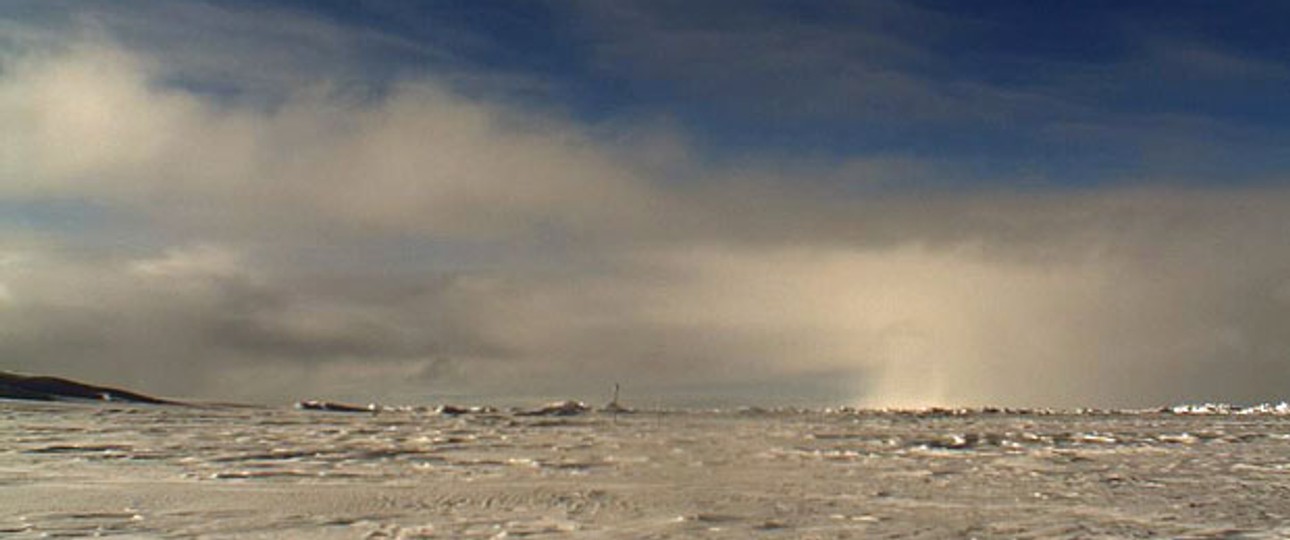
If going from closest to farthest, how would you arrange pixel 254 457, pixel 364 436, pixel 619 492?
pixel 619 492
pixel 254 457
pixel 364 436

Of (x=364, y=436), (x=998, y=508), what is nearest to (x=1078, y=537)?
(x=998, y=508)

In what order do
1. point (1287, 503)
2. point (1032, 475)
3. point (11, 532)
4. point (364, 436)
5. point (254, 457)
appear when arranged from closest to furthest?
point (11, 532) < point (1287, 503) < point (1032, 475) < point (254, 457) < point (364, 436)

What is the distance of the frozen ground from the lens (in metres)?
8.36

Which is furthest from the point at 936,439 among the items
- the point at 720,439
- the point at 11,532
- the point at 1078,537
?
the point at 11,532

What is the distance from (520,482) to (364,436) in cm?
1068

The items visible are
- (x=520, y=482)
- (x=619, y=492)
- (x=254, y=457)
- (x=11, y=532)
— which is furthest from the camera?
(x=254, y=457)

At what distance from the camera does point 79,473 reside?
1227 cm

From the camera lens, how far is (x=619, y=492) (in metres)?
10.9

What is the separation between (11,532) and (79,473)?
4.88 metres

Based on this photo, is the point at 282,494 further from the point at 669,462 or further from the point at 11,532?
the point at 669,462

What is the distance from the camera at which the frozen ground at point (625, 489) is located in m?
8.36

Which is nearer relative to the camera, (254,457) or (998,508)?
(998,508)

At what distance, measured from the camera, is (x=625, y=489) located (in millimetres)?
11242

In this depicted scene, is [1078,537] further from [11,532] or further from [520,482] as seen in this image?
[11,532]
